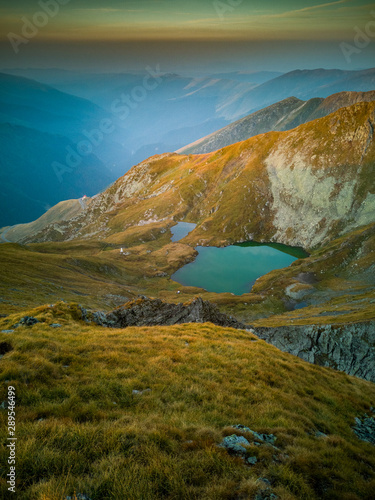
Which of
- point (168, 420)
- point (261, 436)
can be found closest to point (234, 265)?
point (261, 436)

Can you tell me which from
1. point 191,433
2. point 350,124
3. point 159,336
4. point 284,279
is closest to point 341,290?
point 284,279

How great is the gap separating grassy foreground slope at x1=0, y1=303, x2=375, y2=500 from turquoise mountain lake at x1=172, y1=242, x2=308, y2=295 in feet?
376

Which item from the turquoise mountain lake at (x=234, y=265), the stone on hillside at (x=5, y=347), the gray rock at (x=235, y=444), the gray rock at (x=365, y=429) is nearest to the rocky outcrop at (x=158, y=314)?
the stone on hillside at (x=5, y=347)

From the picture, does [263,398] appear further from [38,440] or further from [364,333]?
[364,333]

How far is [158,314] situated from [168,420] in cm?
2356

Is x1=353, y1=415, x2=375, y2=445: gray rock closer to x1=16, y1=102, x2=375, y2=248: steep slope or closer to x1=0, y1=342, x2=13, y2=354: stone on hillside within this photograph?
x1=0, y1=342, x2=13, y2=354: stone on hillside

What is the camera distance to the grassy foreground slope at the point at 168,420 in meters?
6.29

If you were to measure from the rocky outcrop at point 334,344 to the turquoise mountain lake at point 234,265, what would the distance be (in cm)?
7802

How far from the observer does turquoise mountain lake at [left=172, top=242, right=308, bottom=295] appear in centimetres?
13725

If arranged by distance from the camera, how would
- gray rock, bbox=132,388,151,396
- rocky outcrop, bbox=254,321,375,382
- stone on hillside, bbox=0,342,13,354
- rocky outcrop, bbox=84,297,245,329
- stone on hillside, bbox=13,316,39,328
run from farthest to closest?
1. rocky outcrop, bbox=254,321,375,382
2. rocky outcrop, bbox=84,297,245,329
3. stone on hillside, bbox=13,316,39,328
4. stone on hillside, bbox=0,342,13,354
5. gray rock, bbox=132,388,151,396

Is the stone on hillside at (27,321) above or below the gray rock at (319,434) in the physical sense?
above

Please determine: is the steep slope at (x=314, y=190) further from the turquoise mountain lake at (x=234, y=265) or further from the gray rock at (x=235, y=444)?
the gray rock at (x=235, y=444)

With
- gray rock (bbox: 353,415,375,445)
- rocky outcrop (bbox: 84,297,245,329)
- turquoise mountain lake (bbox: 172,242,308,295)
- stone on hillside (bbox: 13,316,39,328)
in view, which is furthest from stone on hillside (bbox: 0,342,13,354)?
turquoise mountain lake (bbox: 172,242,308,295)

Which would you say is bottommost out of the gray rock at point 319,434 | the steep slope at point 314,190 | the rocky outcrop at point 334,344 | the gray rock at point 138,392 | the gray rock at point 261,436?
the rocky outcrop at point 334,344
